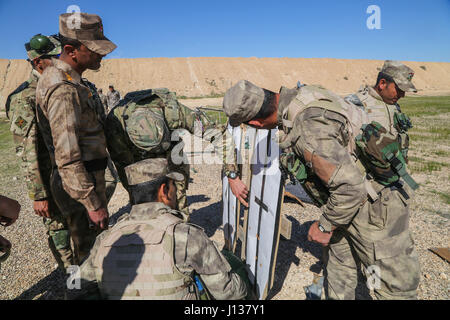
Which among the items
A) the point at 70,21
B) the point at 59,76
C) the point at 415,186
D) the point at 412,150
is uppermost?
the point at 70,21

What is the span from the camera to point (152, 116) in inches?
120

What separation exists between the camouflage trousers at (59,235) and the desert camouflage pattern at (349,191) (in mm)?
2993

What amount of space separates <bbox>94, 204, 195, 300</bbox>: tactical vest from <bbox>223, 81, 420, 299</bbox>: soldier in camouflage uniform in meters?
1.13

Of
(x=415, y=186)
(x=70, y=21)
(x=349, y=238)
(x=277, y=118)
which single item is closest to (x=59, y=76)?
(x=70, y=21)

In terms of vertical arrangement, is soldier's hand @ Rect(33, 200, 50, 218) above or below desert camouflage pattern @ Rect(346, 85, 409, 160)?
below

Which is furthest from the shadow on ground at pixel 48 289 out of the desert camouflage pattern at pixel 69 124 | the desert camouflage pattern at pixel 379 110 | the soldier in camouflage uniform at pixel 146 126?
the desert camouflage pattern at pixel 379 110

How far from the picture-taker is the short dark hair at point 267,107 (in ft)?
7.07

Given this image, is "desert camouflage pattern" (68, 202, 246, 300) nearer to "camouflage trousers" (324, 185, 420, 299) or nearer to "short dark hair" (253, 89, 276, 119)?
"short dark hair" (253, 89, 276, 119)

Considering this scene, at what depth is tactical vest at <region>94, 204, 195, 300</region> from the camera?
5.78ft

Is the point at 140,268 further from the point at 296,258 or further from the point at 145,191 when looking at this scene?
the point at 296,258

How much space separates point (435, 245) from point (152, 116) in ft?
15.6

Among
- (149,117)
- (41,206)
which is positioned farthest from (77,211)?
(149,117)

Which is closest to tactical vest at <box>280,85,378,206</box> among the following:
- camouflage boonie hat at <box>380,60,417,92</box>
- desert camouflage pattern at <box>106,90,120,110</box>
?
camouflage boonie hat at <box>380,60,417,92</box>

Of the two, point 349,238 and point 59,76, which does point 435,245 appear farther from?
point 59,76
